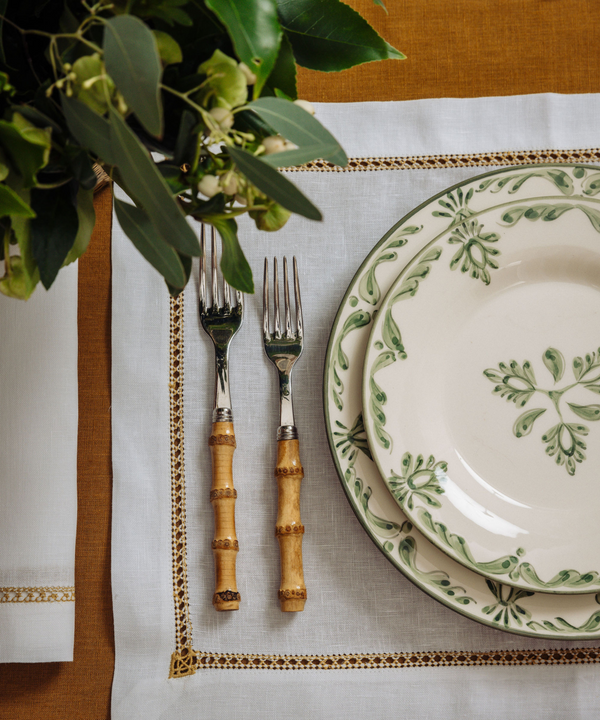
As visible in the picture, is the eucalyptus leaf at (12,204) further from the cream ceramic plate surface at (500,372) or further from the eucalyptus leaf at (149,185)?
the cream ceramic plate surface at (500,372)

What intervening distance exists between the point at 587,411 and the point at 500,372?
0.10 m

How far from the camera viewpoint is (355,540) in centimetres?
61

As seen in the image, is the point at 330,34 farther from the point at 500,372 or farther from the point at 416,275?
the point at 500,372

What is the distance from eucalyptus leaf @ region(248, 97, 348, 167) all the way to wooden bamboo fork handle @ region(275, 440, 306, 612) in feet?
1.19

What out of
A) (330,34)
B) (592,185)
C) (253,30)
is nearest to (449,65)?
(592,185)

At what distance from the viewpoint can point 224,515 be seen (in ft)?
1.96

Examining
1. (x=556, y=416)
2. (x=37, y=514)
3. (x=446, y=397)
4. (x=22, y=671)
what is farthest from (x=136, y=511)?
(x=556, y=416)

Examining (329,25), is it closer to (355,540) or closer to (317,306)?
(317,306)

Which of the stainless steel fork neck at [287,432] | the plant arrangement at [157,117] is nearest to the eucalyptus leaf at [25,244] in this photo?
the plant arrangement at [157,117]

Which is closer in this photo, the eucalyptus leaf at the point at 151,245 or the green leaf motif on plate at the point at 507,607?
the eucalyptus leaf at the point at 151,245

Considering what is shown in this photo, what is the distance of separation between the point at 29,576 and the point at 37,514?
2.6 inches

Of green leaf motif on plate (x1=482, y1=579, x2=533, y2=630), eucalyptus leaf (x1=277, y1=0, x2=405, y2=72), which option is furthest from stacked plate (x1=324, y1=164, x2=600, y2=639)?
eucalyptus leaf (x1=277, y1=0, x2=405, y2=72)

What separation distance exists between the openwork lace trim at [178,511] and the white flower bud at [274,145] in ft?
1.16

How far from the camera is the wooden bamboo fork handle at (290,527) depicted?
1.93 feet
